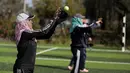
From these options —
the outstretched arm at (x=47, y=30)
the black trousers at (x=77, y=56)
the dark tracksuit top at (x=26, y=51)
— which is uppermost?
the outstretched arm at (x=47, y=30)

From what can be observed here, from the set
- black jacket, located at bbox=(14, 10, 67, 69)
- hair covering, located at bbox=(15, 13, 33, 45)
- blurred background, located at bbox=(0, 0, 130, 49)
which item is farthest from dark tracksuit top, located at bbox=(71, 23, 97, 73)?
blurred background, located at bbox=(0, 0, 130, 49)

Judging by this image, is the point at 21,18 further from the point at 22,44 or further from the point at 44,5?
the point at 44,5

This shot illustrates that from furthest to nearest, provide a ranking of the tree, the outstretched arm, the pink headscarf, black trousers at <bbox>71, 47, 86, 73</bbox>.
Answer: the tree, black trousers at <bbox>71, 47, 86, 73</bbox>, the pink headscarf, the outstretched arm

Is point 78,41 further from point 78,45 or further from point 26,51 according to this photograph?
point 26,51

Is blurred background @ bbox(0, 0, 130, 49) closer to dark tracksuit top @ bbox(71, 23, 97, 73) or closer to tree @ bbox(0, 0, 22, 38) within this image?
tree @ bbox(0, 0, 22, 38)

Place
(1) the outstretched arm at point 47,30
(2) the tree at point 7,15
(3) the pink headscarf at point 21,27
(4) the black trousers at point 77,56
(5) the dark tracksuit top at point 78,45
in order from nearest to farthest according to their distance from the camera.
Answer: (1) the outstretched arm at point 47,30 < (3) the pink headscarf at point 21,27 < (4) the black trousers at point 77,56 < (5) the dark tracksuit top at point 78,45 < (2) the tree at point 7,15

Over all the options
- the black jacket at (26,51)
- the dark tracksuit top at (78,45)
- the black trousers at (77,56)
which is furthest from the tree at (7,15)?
the black jacket at (26,51)

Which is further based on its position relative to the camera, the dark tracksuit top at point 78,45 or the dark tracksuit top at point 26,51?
the dark tracksuit top at point 78,45

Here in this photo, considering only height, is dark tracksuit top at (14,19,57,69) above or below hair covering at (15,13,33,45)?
below

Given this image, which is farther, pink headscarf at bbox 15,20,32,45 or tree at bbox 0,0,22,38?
tree at bbox 0,0,22,38

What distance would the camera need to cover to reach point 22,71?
233 inches

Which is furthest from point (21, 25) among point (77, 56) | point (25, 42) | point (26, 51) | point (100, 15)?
point (100, 15)

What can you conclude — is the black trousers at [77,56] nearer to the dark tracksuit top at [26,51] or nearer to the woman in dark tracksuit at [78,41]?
the woman in dark tracksuit at [78,41]

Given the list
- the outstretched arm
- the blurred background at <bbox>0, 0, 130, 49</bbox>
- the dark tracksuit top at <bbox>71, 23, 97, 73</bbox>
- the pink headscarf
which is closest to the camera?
the outstretched arm
